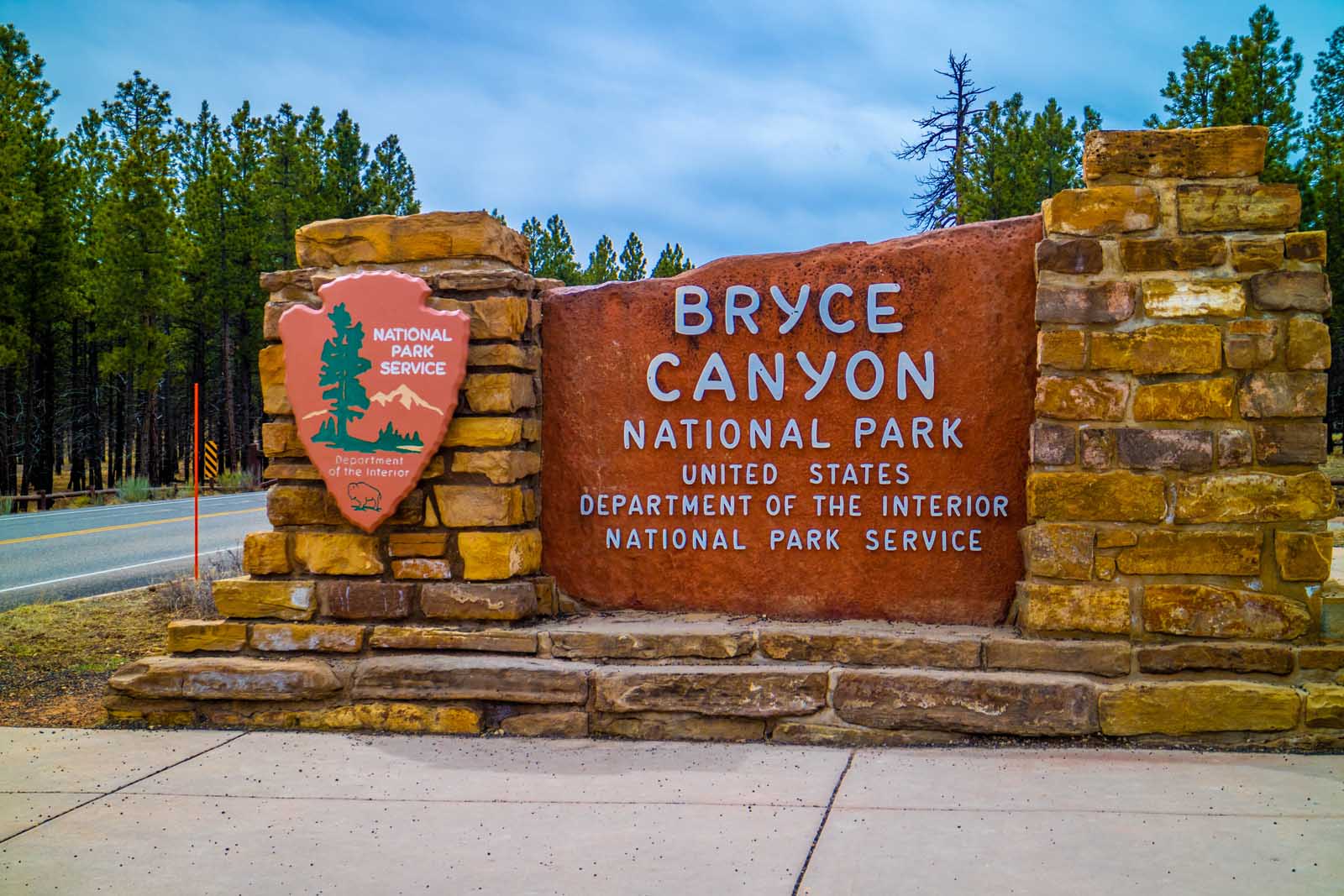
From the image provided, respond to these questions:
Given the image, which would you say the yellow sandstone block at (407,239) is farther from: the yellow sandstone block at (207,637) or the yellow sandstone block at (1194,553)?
the yellow sandstone block at (1194,553)

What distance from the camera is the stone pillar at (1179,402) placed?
503 centimetres

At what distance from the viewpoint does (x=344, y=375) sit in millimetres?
5715

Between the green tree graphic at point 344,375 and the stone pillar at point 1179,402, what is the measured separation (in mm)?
3216

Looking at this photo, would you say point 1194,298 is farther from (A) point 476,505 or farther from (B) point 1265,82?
(B) point 1265,82

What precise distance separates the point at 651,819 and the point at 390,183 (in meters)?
34.4

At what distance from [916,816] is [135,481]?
29326 millimetres

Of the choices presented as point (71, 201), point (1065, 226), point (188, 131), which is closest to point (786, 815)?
point (1065, 226)

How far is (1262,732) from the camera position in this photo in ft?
16.3

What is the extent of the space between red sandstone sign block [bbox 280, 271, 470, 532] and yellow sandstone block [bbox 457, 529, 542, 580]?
1.32ft

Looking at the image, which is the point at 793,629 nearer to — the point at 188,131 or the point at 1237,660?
the point at 1237,660

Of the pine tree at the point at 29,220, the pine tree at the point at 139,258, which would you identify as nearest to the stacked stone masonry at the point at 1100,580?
the pine tree at the point at 29,220

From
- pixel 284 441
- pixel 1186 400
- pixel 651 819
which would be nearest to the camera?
pixel 651 819

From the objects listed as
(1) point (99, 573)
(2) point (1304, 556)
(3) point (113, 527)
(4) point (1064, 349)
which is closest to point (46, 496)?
(3) point (113, 527)

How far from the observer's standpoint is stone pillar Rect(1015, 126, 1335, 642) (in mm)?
5031
